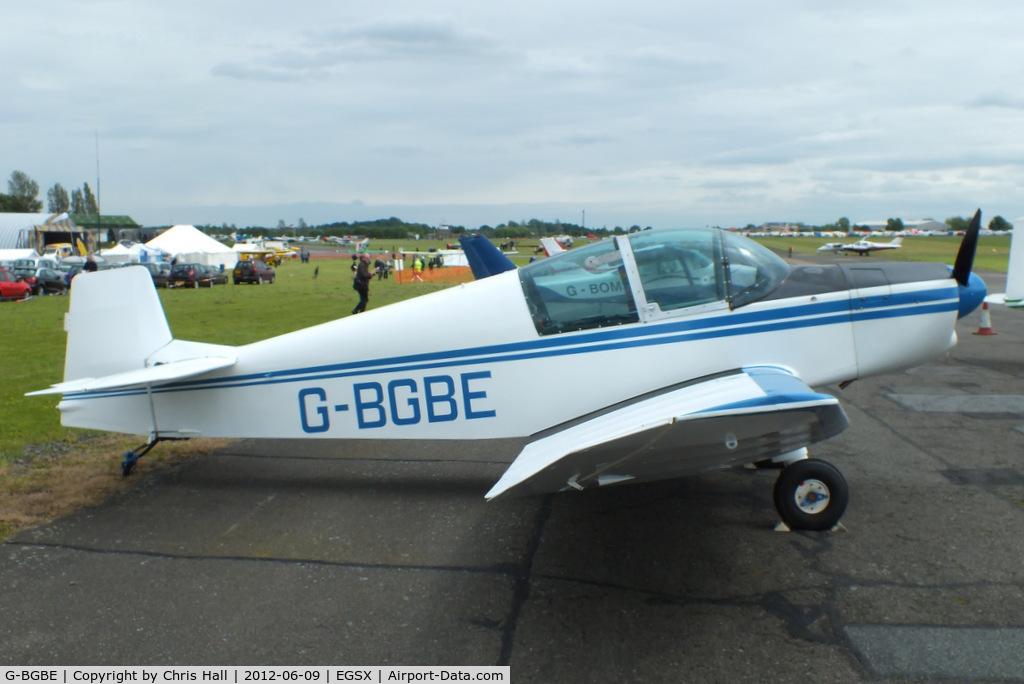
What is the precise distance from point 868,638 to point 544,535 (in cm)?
207

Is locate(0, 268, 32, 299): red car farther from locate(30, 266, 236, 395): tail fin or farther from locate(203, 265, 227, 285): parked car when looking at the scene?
locate(30, 266, 236, 395): tail fin

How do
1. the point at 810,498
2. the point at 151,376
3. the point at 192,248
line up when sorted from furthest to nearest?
the point at 192,248 < the point at 151,376 < the point at 810,498

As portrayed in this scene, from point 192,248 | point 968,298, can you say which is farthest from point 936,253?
point 968,298

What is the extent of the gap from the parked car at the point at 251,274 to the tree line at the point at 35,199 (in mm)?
88367

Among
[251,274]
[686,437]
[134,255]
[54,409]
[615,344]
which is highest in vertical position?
[134,255]

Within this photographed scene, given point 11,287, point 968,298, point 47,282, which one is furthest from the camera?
point 47,282

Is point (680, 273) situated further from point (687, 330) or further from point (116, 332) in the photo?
point (116, 332)

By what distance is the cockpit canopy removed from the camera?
4996mm

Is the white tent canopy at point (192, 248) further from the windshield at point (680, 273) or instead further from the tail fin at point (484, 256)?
the windshield at point (680, 273)

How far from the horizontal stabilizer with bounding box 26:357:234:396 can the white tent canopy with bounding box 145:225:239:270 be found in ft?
165

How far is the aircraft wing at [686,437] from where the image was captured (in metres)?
3.61

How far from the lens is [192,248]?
179ft

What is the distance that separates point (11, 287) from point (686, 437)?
32.0 metres

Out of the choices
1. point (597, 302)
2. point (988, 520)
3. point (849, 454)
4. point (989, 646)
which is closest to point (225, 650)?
point (597, 302)
